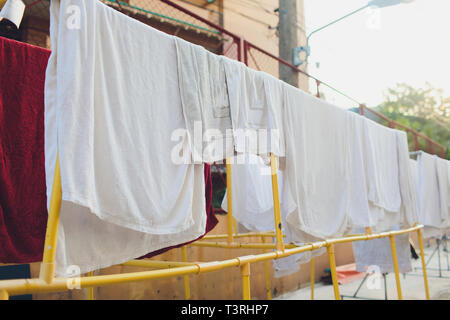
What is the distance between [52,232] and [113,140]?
0.46 metres

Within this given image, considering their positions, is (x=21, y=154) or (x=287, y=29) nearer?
(x=21, y=154)

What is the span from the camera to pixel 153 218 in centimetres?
170

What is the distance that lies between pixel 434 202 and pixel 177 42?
5721mm

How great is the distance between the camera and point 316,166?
9.82ft

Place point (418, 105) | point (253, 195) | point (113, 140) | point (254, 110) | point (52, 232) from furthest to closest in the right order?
point (418, 105) → point (253, 195) → point (254, 110) → point (113, 140) → point (52, 232)

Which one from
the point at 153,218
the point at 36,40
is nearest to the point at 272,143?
the point at 153,218

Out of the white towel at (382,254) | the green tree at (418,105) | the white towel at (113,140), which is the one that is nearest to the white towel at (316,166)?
the white towel at (113,140)

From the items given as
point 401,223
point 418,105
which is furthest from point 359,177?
point 418,105

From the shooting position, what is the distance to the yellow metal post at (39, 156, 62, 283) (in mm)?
1270

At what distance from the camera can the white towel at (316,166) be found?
2691 mm

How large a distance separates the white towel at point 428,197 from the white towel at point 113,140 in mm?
5118

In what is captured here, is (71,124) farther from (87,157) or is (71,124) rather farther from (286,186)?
(286,186)

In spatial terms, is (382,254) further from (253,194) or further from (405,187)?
(253,194)

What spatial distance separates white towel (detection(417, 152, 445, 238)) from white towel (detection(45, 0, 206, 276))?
16.8 feet
